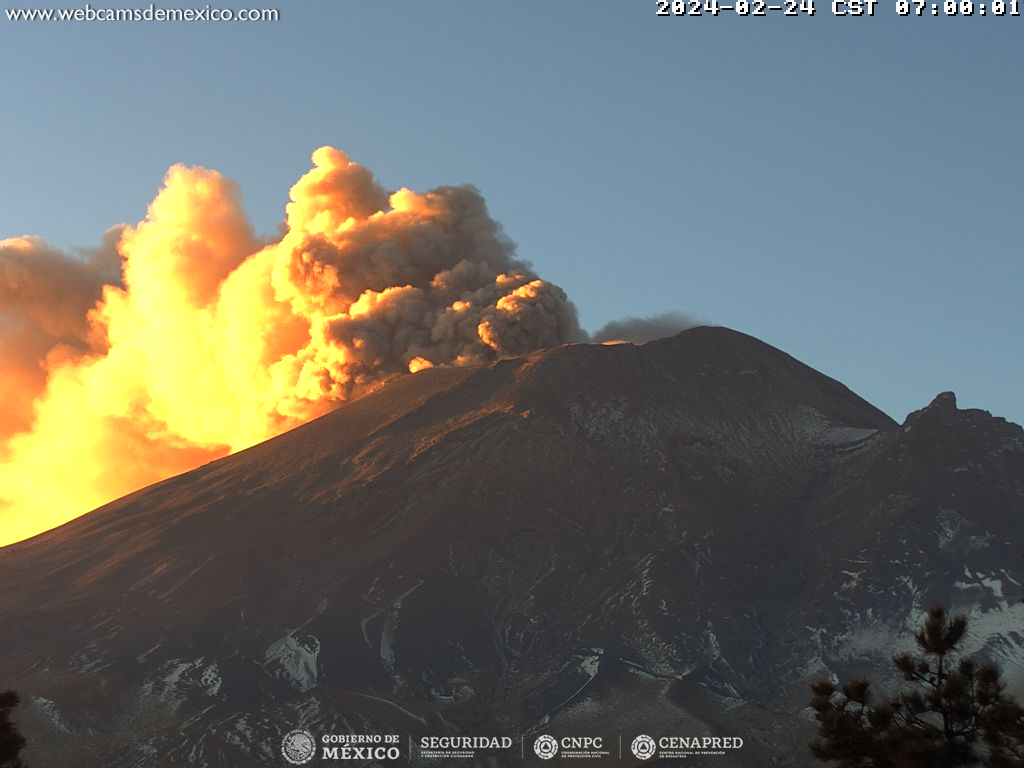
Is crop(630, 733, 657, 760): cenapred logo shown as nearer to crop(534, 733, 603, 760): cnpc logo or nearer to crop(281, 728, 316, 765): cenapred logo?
crop(534, 733, 603, 760): cnpc logo

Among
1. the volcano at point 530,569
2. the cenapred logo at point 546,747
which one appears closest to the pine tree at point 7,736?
the volcano at point 530,569

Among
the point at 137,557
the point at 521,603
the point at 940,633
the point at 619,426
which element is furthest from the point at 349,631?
the point at 940,633

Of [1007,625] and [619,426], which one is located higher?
[619,426]

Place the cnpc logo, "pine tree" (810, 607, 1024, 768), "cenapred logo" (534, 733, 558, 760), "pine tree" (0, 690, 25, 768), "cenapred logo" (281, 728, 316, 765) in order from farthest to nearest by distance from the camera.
→ "cenapred logo" (534, 733, 558, 760) → the cnpc logo → "cenapred logo" (281, 728, 316, 765) → "pine tree" (0, 690, 25, 768) → "pine tree" (810, 607, 1024, 768)

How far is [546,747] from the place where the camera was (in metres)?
111

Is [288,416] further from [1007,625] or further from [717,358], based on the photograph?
[1007,625]

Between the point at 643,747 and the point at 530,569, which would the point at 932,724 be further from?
the point at 530,569

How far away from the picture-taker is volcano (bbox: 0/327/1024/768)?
116 meters

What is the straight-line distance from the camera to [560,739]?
112 metres

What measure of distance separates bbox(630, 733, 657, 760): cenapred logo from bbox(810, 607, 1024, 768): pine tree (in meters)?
76.6

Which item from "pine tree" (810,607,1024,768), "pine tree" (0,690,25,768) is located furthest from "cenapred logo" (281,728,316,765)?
"pine tree" (810,607,1024,768)

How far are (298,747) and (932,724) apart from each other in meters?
84.2

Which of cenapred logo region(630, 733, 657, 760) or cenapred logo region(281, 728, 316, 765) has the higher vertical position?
cenapred logo region(281, 728, 316, 765)

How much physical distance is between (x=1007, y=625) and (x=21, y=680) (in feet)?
265
